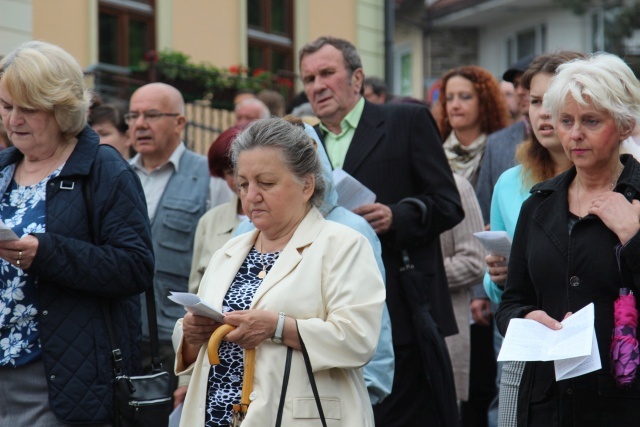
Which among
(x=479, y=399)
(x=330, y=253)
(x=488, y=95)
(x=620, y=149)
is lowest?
(x=479, y=399)

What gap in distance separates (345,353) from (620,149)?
1.35 m

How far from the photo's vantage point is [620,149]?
4.62m

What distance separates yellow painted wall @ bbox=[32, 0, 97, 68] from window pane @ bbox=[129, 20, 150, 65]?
1.12 m

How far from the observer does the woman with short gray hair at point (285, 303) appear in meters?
4.37

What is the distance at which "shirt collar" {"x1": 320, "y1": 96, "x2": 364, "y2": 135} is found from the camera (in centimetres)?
630

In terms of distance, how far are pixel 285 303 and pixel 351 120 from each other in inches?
80.9

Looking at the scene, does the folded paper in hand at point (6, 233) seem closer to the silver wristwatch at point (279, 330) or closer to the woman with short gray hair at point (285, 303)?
the woman with short gray hair at point (285, 303)

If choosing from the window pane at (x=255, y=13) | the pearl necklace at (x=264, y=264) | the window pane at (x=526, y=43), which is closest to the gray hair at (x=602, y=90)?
the pearl necklace at (x=264, y=264)

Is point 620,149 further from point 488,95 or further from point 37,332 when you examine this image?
point 488,95

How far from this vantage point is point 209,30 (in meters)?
17.6

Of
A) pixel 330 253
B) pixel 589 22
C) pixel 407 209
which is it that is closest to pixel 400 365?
pixel 407 209

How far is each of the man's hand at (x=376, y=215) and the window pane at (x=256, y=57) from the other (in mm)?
13399

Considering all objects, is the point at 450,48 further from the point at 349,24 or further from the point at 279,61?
the point at 279,61

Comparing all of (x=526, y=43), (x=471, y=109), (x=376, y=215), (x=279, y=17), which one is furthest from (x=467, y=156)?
(x=526, y=43)
